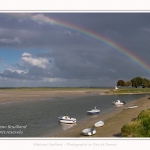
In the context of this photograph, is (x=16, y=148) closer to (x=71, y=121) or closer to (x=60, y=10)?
(x=60, y=10)

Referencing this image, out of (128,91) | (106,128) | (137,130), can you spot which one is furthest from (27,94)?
(137,130)

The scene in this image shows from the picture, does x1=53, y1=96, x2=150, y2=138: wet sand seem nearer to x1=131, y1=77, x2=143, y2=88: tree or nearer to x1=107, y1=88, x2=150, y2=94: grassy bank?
x1=131, y1=77, x2=143, y2=88: tree

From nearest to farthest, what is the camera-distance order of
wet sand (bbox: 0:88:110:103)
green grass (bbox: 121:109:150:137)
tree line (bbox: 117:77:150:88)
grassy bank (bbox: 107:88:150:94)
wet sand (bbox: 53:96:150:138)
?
green grass (bbox: 121:109:150:137) → wet sand (bbox: 53:96:150:138) → wet sand (bbox: 0:88:110:103) → tree line (bbox: 117:77:150:88) → grassy bank (bbox: 107:88:150:94)

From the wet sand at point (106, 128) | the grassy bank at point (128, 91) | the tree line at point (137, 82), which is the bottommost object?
the grassy bank at point (128, 91)

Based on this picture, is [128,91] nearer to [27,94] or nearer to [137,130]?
[27,94]

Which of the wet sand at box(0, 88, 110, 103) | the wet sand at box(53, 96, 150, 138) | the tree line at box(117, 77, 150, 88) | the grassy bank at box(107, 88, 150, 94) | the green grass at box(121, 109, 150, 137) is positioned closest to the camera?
the green grass at box(121, 109, 150, 137)

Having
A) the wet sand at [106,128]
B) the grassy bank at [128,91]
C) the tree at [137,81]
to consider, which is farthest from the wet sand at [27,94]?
the wet sand at [106,128]

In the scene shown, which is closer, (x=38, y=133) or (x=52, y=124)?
(x=38, y=133)

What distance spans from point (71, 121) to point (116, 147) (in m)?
11.1

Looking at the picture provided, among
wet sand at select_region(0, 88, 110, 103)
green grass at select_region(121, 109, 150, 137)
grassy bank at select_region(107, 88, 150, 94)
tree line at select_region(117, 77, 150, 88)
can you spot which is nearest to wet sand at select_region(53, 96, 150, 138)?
green grass at select_region(121, 109, 150, 137)

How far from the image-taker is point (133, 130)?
1275cm

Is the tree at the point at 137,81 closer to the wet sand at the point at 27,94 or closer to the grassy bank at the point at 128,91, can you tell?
the grassy bank at the point at 128,91

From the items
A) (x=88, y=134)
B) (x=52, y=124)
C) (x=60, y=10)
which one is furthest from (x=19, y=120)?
(x=60, y=10)

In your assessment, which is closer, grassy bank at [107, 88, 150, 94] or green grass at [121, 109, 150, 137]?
green grass at [121, 109, 150, 137]
